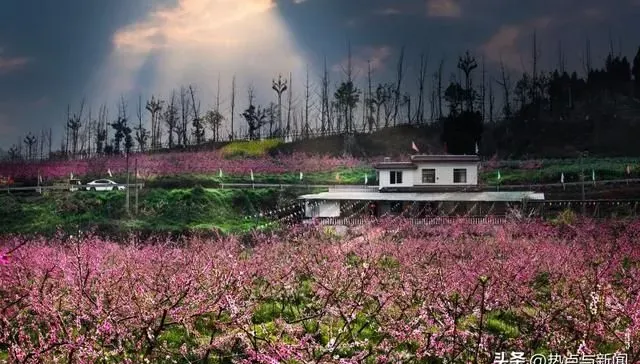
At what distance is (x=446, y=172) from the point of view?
1722 centimetres

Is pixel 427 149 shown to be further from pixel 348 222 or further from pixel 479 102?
pixel 348 222

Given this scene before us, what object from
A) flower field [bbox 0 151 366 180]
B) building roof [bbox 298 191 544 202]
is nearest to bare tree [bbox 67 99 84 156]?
flower field [bbox 0 151 366 180]

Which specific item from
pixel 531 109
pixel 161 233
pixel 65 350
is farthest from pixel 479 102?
pixel 65 350

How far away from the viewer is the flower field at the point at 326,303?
13.1 feet

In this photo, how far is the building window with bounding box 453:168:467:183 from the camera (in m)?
17.2

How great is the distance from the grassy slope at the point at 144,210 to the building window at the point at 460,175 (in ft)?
15.5

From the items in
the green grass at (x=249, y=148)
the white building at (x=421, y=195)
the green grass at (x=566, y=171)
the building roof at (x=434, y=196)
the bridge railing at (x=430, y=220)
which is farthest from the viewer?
the green grass at (x=249, y=148)

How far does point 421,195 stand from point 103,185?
9.02 m

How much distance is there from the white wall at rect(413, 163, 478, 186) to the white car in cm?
835

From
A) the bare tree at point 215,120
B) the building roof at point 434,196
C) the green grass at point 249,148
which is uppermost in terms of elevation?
the bare tree at point 215,120

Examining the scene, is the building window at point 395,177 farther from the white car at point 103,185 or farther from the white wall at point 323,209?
the white car at point 103,185

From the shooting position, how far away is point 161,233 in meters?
13.6

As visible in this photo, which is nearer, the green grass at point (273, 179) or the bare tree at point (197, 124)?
the green grass at point (273, 179)

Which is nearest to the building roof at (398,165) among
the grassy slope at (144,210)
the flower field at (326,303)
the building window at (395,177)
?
the building window at (395,177)
